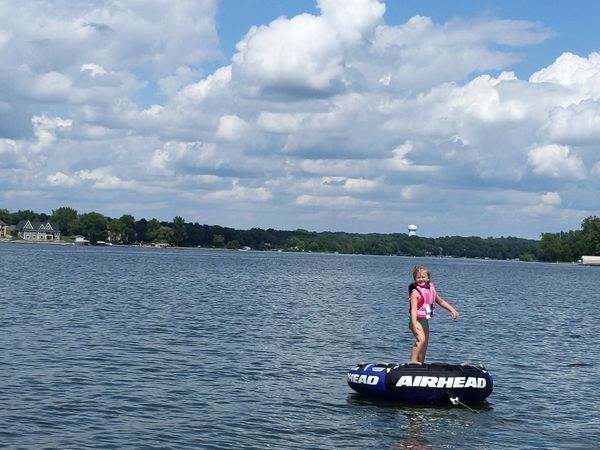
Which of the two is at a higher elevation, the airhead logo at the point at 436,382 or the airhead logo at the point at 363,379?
the airhead logo at the point at 436,382

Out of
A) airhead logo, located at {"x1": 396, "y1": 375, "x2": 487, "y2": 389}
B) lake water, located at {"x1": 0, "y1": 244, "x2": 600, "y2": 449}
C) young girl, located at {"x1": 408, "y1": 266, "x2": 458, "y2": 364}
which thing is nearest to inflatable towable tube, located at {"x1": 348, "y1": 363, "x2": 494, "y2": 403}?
airhead logo, located at {"x1": 396, "y1": 375, "x2": 487, "y2": 389}

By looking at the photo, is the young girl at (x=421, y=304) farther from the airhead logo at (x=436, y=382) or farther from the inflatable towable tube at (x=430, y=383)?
the airhead logo at (x=436, y=382)

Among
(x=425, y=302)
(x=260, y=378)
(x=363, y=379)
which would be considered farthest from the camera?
(x=260, y=378)

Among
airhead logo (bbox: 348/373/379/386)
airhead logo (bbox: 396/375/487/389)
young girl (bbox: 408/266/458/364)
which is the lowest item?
airhead logo (bbox: 348/373/379/386)

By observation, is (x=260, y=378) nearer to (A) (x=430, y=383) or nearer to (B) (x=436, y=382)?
(A) (x=430, y=383)

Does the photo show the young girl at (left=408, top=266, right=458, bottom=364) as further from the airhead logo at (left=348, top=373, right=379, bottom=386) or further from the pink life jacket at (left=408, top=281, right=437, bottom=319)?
the airhead logo at (left=348, top=373, right=379, bottom=386)

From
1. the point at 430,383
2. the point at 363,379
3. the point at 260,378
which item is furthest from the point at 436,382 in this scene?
the point at 260,378

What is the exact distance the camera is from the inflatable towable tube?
21.9m

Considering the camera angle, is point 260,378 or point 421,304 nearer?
point 421,304

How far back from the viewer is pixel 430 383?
71.9ft

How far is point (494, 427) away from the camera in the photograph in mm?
20734

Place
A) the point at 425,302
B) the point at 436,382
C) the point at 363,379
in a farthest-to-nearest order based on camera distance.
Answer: the point at 363,379 → the point at 425,302 → the point at 436,382

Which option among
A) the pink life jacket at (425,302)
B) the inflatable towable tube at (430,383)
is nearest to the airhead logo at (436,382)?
the inflatable towable tube at (430,383)

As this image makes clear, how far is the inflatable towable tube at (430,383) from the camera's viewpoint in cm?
2192
